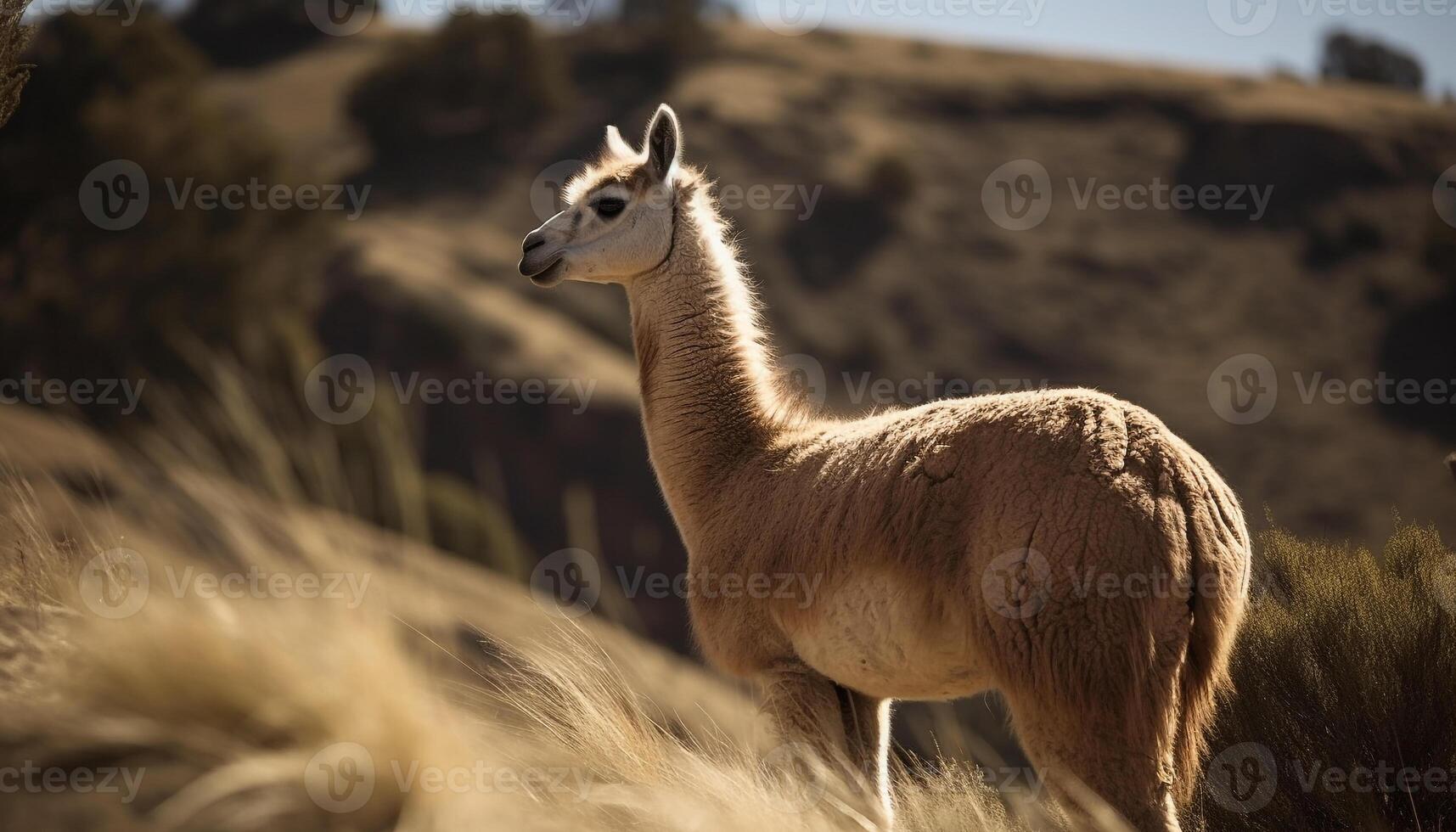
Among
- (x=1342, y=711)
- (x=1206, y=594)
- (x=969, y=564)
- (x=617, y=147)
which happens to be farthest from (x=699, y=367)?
(x=1342, y=711)

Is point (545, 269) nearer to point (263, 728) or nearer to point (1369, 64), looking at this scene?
point (263, 728)

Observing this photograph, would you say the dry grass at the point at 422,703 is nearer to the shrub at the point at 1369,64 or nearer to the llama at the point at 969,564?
the llama at the point at 969,564

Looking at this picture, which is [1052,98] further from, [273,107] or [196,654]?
[196,654]

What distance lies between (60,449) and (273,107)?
44.5 m

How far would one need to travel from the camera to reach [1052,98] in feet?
174

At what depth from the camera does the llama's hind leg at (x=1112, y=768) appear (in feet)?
11.9

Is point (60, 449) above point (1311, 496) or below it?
above

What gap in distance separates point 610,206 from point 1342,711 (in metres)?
4.08

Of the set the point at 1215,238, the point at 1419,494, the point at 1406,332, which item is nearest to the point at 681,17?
the point at 1215,238

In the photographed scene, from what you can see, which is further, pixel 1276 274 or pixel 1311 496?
pixel 1276 274

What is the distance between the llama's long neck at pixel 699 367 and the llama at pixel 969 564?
15 millimetres

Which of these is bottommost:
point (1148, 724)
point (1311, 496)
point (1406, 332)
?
point (1311, 496)

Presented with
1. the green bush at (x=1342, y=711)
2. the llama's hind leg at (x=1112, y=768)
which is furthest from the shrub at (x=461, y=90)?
the llama's hind leg at (x=1112, y=768)

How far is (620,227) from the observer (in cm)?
589
